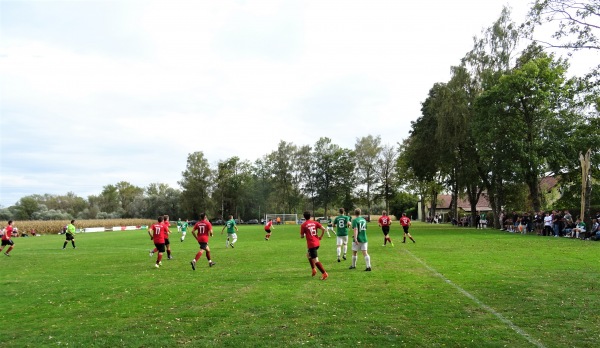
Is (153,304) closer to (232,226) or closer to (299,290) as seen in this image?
(299,290)

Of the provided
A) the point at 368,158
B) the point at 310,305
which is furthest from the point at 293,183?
the point at 310,305

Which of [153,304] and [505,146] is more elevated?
[505,146]

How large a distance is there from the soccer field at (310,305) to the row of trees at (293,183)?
67728mm

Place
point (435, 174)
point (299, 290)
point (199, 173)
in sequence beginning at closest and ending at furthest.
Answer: point (299, 290) → point (435, 174) → point (199, 173)

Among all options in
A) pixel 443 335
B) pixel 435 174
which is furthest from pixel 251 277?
pixel 435 174

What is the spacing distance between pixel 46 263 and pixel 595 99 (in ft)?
68.6

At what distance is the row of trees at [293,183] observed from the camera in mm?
83000

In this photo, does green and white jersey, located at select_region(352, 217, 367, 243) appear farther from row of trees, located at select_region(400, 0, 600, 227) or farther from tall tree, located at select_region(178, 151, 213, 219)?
tall tree, located at select_region(178, 151, 213, 219)

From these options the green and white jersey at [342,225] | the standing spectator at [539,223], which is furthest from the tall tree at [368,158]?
the green and white jersey at [342,225]

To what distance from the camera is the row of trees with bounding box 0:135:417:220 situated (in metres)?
83.0

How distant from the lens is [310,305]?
898cm

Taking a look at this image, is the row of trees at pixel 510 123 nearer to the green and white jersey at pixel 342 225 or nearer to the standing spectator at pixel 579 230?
the standing spectator at pixel 579 230

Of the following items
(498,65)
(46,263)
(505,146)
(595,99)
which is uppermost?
(498,65)

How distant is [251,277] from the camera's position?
42.5 feet
